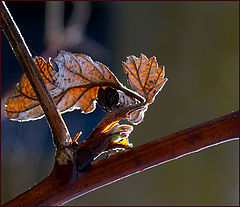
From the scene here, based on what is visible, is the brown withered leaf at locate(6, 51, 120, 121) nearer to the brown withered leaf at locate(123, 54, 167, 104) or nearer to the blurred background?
the brown withered leaf at locate(123, 54, 167, 104)

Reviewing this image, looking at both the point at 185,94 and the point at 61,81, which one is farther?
the point at 185,94

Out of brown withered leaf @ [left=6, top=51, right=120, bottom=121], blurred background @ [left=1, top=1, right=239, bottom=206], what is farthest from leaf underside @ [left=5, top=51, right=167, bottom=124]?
blurred background @ [left=1, top=1, right=239, bottom=206]

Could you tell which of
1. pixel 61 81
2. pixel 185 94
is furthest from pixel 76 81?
pixel 185 94

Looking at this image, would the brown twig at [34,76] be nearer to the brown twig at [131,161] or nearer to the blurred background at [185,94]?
the brown twig at [131,161]

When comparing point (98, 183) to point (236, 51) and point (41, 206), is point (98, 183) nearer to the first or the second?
point (41, 206)

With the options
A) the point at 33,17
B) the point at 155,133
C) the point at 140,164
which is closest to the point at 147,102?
the point at 140,164

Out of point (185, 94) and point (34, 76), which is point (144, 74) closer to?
point (34, 76)
